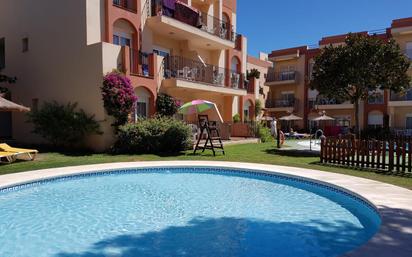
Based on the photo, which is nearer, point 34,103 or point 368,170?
point 368,170

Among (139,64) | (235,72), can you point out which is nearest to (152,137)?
(139,64)

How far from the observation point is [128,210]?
766cm

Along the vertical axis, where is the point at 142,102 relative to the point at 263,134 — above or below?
above

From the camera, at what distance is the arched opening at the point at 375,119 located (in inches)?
1479

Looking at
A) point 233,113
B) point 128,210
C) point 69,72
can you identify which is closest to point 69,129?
point 69,72

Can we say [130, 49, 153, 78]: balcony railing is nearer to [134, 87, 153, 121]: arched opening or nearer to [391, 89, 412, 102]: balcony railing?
[134, 87, 153, 121]: arched opening

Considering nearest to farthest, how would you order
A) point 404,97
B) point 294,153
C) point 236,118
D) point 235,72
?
point 294,153, point 236,118, point 235,72, point 404,97

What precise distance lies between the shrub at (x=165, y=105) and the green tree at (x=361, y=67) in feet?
28.0

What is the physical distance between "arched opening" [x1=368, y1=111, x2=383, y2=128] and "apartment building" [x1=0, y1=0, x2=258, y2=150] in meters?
21.1

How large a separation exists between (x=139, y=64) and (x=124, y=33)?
2.27 meters

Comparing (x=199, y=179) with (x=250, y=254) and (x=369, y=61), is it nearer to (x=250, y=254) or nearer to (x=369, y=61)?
(x=250, y=254)

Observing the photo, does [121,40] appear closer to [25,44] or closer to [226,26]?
[25,44]

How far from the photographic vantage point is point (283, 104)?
44.7 m

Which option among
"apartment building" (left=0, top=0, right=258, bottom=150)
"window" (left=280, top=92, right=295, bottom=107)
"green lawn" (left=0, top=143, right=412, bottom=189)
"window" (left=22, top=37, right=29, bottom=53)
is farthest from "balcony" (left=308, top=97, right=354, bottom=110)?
"window" (left=22, top=37, right=29, bottom=53)
